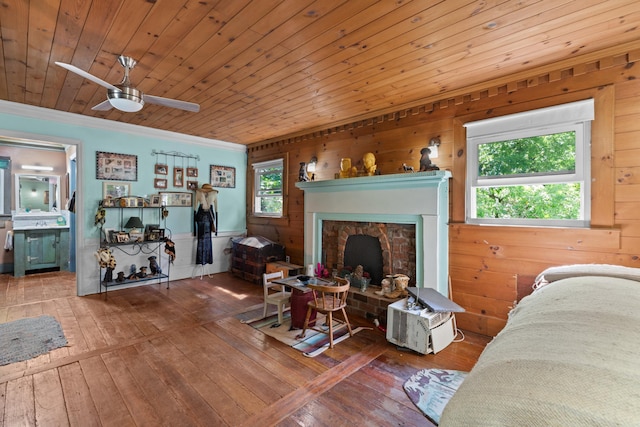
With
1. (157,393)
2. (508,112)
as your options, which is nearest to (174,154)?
(157,393)

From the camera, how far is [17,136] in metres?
3.74

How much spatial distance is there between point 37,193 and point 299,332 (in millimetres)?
6433

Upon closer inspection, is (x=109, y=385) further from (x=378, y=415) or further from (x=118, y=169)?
(x=118, y=169)

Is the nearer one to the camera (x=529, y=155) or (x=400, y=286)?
(x=529, y=155)

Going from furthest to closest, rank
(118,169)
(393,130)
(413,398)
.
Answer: (118,169), (393,130), (413,398)

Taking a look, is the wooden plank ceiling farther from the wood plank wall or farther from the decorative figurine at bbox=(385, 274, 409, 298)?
the decorative figurine at bbox=(385, 274, 409, 298)

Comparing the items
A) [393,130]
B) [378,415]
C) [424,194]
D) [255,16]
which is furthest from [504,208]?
[255,16]

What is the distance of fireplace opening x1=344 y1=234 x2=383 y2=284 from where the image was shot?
375cm

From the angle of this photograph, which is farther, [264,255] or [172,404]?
[264,255]

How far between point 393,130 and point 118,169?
4.15 m

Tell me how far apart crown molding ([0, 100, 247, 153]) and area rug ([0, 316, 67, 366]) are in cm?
255

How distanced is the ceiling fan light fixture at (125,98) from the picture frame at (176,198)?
9.13ft

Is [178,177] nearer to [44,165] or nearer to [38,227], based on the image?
[38,227]

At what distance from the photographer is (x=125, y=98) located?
93.8 inches
